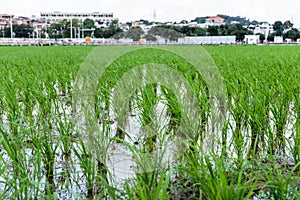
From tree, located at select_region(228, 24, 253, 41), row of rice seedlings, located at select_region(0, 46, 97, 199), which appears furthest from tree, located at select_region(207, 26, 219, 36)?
row of rice seedlings, located at select_region(0, 46, 97, 199)

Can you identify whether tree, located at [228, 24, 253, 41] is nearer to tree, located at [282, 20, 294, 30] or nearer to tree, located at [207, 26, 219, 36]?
tree, located at [207, 26, 219, 36]

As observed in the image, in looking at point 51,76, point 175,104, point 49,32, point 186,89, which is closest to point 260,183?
Answer: point 175,104

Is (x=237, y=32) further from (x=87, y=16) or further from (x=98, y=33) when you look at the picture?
(x=87, y=16)

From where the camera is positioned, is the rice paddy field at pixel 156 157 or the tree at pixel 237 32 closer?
the rice paddy field at pixel 156 157

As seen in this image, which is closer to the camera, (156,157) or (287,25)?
(156,157)

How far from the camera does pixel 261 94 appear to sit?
3.26 metres

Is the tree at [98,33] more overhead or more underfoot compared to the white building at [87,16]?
more underfoot

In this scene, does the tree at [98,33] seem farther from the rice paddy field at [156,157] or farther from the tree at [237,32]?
the rice paddy field at [156,157]

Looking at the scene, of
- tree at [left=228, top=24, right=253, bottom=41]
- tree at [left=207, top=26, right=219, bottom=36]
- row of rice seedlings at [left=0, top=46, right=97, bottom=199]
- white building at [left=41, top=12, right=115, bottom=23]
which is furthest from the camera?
white building at [left=41, top=12, right=115, bottom=23]

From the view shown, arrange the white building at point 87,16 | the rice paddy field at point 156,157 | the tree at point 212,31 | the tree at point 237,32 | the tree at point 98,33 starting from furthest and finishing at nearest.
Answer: the white building at point 87,16, the tree at point 98,33, the tree at point 212,31, the tree at point 237,32, the rice paddy field at point 156,157

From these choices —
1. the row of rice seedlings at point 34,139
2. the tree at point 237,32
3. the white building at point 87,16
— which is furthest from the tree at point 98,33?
the row of rice seedlings at point 34,139

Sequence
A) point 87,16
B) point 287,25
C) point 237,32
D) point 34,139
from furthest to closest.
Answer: point 87,16 < point 287,25 < point 237,32 < point 34,139

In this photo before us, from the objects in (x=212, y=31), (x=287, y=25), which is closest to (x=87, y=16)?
(x=212, y=31)

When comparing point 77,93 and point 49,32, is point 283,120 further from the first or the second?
point 49,32
